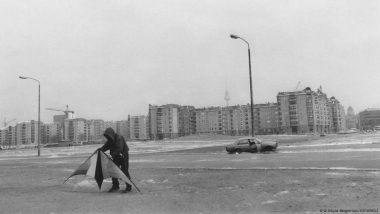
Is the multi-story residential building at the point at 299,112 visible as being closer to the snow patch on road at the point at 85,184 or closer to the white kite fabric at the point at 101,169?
the snow patch on road at the point at 85,184

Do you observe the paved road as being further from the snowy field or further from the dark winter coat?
the dark winter coat

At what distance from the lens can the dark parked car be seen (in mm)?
27859

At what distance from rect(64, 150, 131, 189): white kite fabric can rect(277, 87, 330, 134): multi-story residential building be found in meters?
173

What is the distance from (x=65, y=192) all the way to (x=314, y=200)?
230 inches

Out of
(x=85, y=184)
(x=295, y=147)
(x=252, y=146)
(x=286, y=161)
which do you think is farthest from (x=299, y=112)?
(x=85, y=184)

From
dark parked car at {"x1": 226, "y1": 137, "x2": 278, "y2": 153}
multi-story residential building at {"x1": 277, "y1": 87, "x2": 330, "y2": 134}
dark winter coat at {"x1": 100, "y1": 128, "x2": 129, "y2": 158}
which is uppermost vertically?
multi-story residential building at {"x1": 277, "y1": 87, "x2": 330, "y2": 134}

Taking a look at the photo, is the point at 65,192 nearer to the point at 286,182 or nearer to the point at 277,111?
the point at 286,182

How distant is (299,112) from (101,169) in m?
Answer: 177

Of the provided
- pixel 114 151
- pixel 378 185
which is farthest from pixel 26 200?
pixel 378 185

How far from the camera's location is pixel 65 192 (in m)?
9.72

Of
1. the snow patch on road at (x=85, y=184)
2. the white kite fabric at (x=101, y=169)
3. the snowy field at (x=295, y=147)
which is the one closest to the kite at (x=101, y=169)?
the white kite fabric at (x=101, y=169)

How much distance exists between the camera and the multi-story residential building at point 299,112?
585ft

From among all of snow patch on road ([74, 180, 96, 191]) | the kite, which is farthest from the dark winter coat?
snow patch on road ([74, 180, 96, 191])

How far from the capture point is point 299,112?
7072 inches
